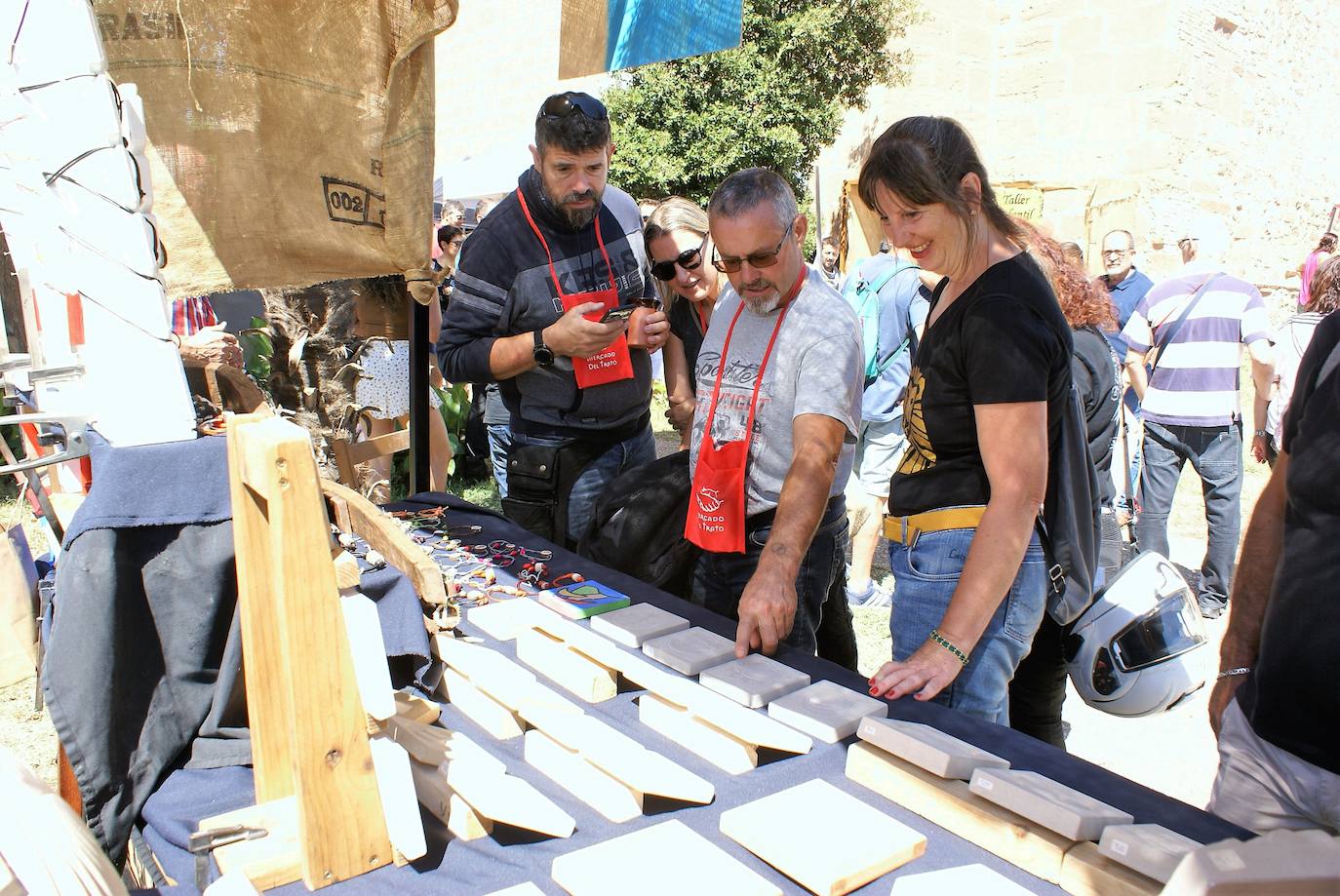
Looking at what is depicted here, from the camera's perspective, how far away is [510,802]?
1124 millimetres

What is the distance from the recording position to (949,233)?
1.57 m

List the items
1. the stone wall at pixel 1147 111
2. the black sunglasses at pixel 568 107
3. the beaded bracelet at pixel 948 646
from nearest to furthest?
the beaded bracelet at pixel 948 646
the black sunglasses at pixel 568 107
the stone wall at pixel 1147 111

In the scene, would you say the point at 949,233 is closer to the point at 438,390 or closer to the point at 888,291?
the point at 888,291

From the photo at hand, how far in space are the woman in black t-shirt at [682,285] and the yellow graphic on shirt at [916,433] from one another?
838mm

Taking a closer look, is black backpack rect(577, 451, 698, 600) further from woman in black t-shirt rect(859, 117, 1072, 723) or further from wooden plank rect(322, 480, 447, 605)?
woman in black t-shirt rect(859, 117, 1072, 723)

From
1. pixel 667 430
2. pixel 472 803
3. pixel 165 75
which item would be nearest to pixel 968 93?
pixel 667 430

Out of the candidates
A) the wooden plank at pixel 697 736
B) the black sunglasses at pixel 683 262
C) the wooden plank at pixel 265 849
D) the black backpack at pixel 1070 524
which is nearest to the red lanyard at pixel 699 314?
the black sunglasses at pixel 683 262

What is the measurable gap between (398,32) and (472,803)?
2132 millimetres

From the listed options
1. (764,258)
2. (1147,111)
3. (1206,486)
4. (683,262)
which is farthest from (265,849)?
(1147,111)

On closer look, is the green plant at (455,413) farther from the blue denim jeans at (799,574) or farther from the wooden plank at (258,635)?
the wooden plank at (258,635)

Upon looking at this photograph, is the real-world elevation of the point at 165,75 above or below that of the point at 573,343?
above

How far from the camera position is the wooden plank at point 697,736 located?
50.5 inches

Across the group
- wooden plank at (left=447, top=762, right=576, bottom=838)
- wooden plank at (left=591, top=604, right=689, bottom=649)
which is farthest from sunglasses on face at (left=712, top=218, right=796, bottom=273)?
wooden plank at (left=447, top=762, right=576, bottom=838)

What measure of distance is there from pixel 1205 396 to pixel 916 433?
10.3 ft
